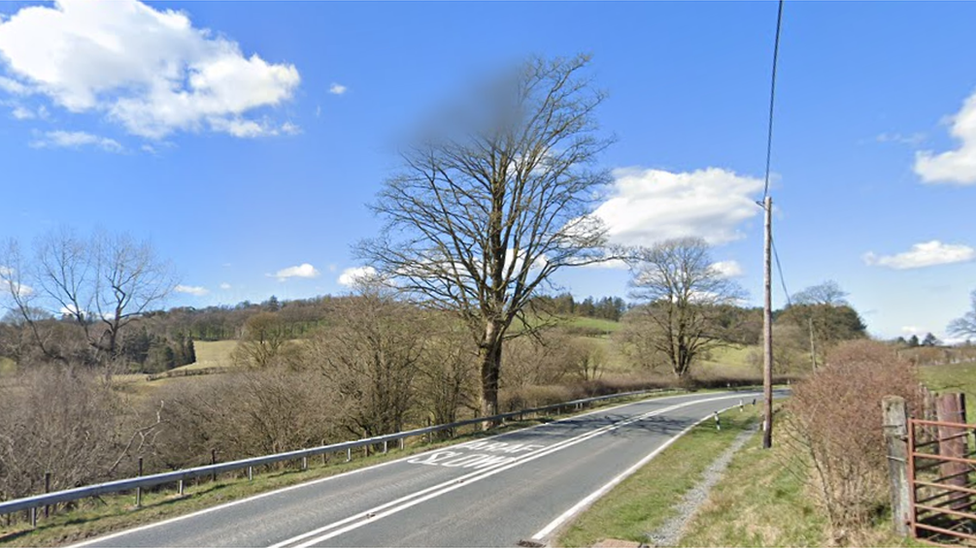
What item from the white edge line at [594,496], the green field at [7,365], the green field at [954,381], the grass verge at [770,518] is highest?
the green field at [954,381]

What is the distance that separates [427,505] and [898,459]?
701 centimetres

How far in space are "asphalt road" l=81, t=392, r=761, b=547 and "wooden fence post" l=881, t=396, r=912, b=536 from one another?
14.9 ft

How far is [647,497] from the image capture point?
1032 centimetres

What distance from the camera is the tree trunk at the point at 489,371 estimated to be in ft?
72.4

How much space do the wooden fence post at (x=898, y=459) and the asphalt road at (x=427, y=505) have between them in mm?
4534

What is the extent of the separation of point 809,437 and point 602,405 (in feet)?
85.7

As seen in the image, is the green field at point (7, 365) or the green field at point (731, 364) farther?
the green field at point (731, 364)

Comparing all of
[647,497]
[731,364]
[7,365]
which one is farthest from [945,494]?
[731,364]

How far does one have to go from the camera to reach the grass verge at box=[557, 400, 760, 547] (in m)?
8.02

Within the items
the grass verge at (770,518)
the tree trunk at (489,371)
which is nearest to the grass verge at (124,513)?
the grass verge at (770,518)

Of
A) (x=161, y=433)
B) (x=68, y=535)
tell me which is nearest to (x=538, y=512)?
(x=68, y=535)

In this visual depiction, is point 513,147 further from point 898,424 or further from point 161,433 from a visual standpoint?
point 161,433

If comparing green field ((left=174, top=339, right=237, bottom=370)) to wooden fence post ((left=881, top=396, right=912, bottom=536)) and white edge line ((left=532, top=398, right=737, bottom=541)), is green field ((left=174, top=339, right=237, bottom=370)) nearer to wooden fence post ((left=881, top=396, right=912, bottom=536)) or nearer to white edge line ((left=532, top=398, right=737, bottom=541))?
white edge line ((left=532, top=398, right=737, bottom=541))

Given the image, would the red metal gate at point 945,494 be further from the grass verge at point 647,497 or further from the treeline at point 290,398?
the treeline at point 290,398
